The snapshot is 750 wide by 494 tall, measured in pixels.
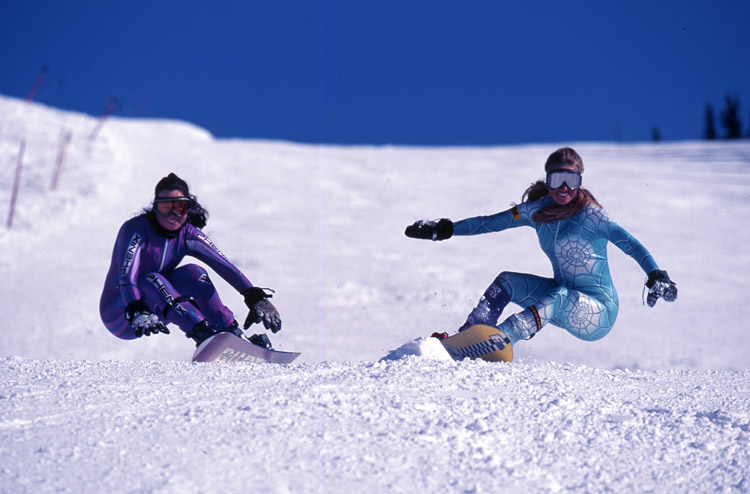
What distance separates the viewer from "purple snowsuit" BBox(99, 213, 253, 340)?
136 inches

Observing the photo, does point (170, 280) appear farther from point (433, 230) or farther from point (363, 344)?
point (363, 344)

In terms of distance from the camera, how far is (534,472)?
1967 mm

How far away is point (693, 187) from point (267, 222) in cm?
868

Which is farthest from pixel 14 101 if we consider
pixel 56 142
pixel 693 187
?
pixel 693 187

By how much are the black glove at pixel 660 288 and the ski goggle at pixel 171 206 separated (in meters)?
2.27

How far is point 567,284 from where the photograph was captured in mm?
3447

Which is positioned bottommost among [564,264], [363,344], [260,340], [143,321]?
[363,344]

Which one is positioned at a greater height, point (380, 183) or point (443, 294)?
point (380, 183)

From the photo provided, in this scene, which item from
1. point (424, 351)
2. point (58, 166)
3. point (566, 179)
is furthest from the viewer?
point (58, 166)

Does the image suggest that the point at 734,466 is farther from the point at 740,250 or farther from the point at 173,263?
the point at 740,250

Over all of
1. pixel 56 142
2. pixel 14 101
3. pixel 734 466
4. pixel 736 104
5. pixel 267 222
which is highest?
pixel 736 104

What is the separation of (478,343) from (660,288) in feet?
2.75

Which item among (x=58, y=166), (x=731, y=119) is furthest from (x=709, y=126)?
(x=58, y=166)

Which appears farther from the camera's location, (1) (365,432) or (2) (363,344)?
(2) (363,344)
